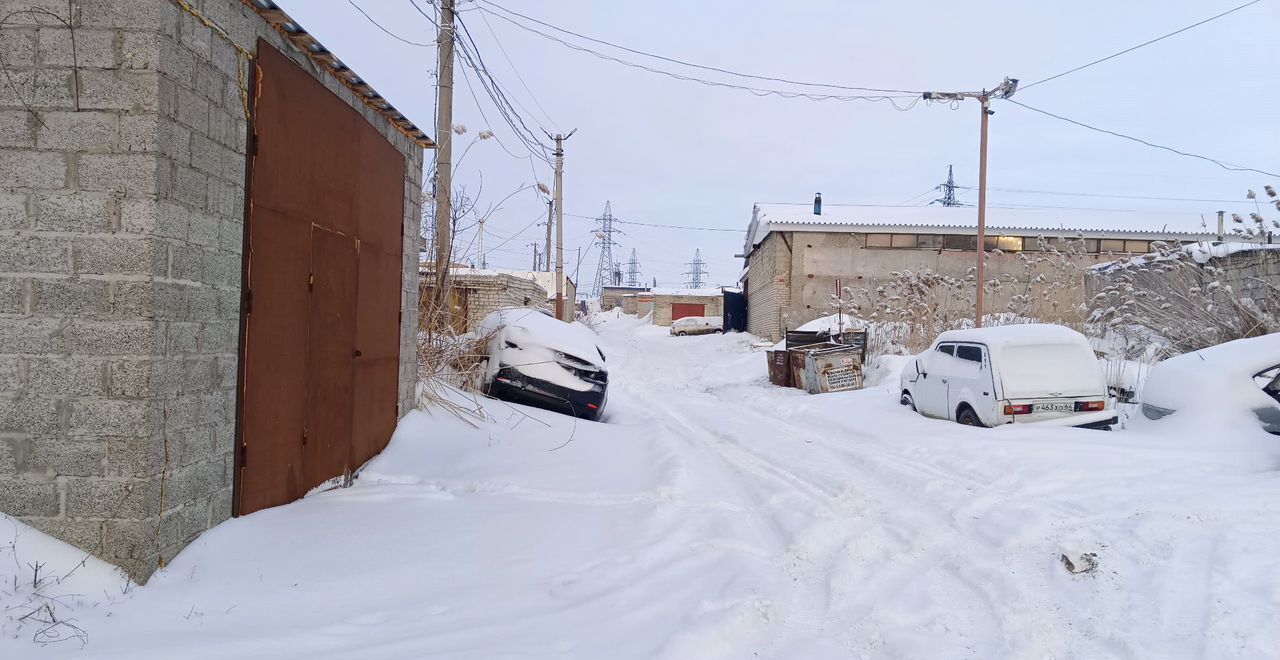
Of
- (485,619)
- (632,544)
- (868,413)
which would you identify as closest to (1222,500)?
(632,544)

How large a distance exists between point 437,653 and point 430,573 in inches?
41.0

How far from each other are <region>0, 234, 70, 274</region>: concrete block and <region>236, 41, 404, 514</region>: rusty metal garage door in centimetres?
99

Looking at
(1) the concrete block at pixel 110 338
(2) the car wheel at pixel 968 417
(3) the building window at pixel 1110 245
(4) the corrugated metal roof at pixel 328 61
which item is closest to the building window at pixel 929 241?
(3) the building window at pixel 1110 245

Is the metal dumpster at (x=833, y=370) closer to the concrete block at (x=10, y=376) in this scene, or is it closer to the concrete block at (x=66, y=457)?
the concrete block at (x=66, y=457)

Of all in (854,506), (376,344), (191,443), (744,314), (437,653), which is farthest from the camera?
(744,314)

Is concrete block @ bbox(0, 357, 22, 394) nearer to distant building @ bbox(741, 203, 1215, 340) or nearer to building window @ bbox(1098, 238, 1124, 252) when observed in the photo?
distant building @ bbox(741, 203, 1215, 340)

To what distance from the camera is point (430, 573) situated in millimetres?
4434

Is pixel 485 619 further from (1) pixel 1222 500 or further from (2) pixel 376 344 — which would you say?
(1) pixel 1222 500

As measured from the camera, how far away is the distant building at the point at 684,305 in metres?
58.2

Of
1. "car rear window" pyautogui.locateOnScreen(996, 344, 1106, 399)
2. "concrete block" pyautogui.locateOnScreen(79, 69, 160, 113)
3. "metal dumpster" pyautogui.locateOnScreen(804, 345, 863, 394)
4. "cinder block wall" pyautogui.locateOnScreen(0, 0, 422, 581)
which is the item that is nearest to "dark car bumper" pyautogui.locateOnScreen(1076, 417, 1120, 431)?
"car rear window" pyautogui.locateOnScreen(996, 344, 1106, 399)

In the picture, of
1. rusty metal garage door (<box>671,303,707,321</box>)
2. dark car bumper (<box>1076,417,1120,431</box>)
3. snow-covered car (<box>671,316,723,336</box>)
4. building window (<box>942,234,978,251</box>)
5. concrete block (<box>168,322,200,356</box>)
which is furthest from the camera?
rusty metal garage door (<box>671,303,707,321</box>)

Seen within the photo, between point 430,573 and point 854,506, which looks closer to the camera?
point 430,573

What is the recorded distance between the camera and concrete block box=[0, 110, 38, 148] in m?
3.81

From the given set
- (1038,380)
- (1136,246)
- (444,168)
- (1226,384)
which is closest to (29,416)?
(444,168)
